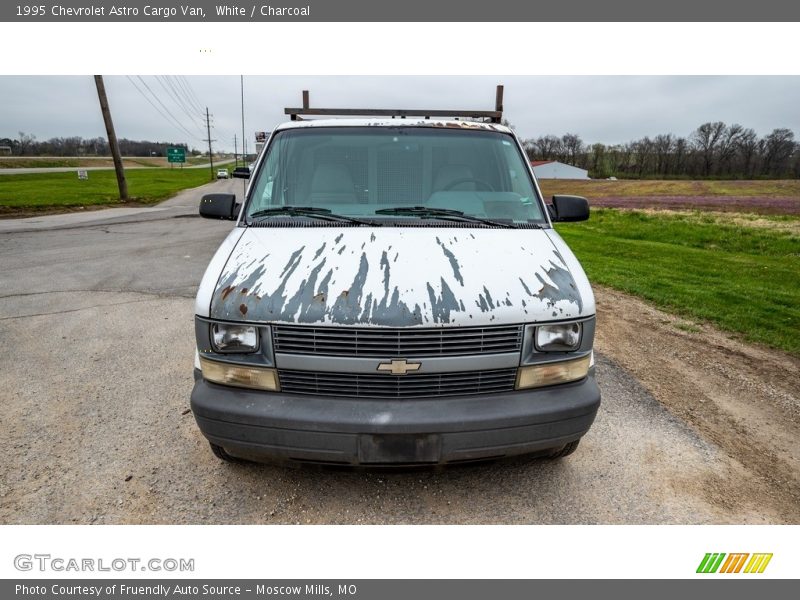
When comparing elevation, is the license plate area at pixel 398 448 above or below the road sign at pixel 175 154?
below

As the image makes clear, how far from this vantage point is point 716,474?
294cm

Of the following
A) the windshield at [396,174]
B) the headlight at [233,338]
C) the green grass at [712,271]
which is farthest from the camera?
the green grass at [712,271]

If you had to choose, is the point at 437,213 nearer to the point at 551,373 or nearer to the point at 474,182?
the point at 474,182

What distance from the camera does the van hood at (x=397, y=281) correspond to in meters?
2.36

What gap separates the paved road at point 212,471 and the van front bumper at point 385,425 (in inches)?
12.7

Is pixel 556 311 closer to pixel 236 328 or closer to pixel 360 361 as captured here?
pixel 360 361

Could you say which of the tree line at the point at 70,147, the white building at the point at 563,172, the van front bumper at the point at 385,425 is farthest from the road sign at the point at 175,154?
the van front bumper at the point at 385,425

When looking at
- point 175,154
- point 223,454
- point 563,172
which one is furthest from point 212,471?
point 563,172

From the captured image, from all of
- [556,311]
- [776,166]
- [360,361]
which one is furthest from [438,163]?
[776,166]

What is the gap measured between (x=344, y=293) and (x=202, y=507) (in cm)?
143

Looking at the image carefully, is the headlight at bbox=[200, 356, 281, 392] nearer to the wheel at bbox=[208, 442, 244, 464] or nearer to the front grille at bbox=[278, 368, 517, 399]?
the front grille at bbox=[278, 368, 517, 399]

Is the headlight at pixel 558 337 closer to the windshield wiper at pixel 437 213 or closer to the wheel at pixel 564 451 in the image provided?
the wheel at pixel 564 451

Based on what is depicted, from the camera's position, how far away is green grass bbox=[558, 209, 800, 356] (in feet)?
19.5

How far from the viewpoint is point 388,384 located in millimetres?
2400
